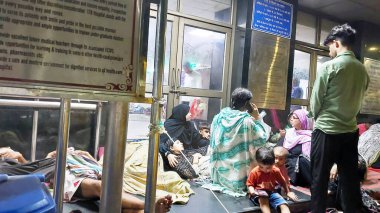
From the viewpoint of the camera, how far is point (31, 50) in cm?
74

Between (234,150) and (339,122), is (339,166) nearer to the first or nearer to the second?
(339,122)

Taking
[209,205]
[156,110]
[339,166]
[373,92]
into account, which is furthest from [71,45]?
[373,92]

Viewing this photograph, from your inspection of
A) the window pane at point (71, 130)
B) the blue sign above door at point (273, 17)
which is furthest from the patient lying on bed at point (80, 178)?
the blue sign above door at point (273, 17)

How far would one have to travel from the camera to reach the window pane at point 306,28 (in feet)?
19.0

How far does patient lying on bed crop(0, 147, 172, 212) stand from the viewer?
88.1 inches

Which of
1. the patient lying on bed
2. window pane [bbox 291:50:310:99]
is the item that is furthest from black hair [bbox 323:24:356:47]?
window pane [bbox 291:50:310:99]

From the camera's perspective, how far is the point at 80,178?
8.02 feet

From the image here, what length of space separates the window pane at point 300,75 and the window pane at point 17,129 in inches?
180

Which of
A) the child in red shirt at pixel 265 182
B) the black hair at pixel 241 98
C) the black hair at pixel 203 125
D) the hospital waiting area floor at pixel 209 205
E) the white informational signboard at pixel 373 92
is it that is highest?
the white informational signboard at pixel 373 92

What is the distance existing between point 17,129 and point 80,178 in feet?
3.19

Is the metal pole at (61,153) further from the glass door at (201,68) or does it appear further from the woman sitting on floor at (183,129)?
the glass door at (201,68)

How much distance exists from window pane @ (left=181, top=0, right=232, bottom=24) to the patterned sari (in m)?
1.95

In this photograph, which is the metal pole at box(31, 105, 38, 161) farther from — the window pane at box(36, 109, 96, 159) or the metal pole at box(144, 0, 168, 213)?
the metal pole at box(144, 0, 168, 213)

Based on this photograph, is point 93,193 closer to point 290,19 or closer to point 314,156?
point 314,156
